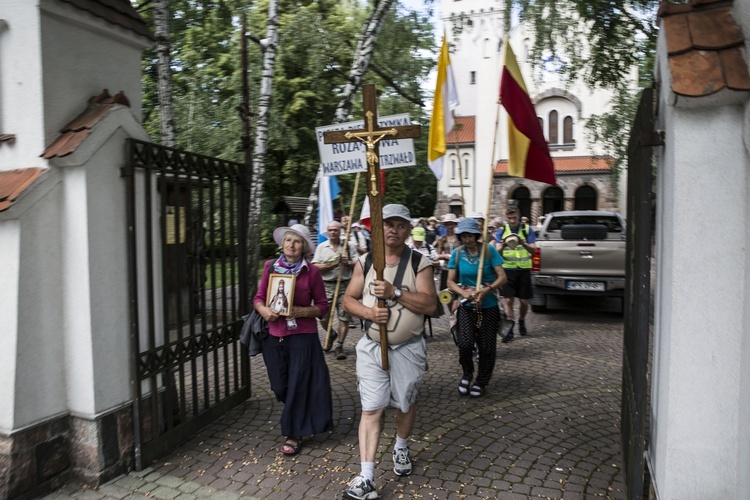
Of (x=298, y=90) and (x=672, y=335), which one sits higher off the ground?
(x=298, y=90)

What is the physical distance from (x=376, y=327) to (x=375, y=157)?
112 centimetres

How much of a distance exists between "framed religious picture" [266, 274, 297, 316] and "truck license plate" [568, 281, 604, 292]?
6.67 meters

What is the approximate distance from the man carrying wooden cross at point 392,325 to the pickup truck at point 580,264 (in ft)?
20.5

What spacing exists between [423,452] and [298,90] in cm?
1731

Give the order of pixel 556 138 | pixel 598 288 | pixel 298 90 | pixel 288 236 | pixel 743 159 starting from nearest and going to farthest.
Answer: pixel 743 159, pixel 288 236, pixel 598 288, pixel 298 90, pixel 556 138

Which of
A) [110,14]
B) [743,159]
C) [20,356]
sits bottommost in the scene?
[20,356]

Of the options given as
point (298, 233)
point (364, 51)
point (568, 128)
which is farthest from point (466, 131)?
point (298, 233)

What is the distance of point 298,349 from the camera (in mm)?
4477

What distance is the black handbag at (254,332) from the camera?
4.56m

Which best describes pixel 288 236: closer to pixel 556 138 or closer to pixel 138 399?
pixel 138 399

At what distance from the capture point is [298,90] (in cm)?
1980

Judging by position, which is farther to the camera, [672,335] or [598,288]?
[598,288]

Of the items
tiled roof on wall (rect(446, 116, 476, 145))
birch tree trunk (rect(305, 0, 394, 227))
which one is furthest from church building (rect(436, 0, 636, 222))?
birch tree trunk (rect(305, 0, 394, 227))

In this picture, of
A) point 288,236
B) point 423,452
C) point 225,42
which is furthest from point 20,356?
point 225,42
